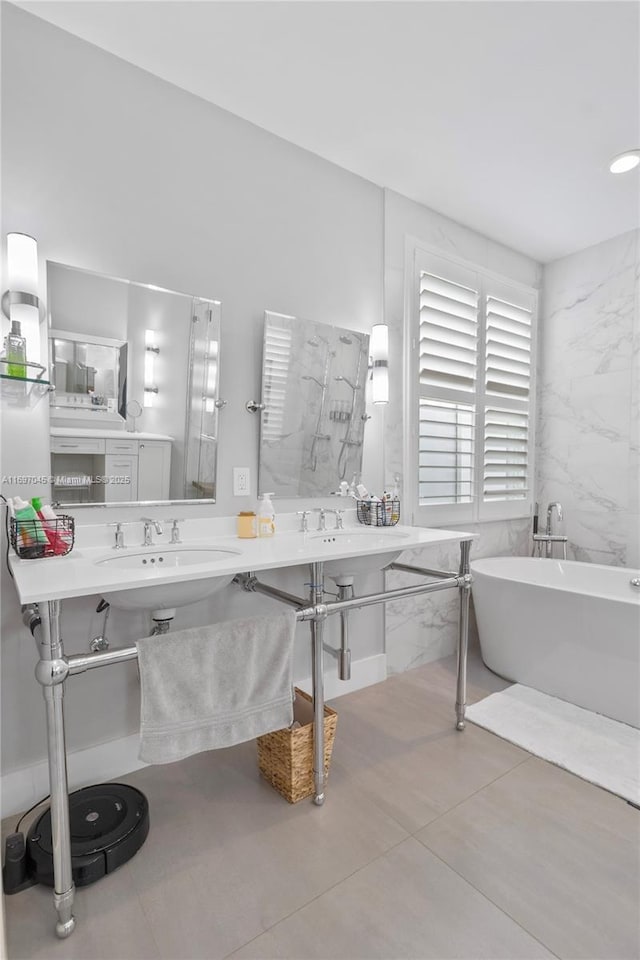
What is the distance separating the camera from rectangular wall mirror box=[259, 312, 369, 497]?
2129 mm

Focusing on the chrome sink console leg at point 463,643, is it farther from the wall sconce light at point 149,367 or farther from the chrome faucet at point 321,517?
the wall sconce light at point 149,367

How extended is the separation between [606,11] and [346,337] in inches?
55.7

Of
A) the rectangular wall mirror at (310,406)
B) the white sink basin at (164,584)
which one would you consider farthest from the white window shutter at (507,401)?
the white sink basin at (164,584)

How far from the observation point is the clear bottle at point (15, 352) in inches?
58.6

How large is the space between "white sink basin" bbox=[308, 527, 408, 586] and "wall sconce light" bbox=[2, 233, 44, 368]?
1197mm

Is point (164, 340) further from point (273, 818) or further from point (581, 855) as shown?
point (581, 855)

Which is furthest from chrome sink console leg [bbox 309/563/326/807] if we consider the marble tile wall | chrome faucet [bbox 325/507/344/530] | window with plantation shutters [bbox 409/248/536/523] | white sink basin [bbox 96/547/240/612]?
window with plantation shutters [bbox 409/248/536/523]

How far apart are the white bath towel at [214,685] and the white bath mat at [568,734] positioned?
1126 mm

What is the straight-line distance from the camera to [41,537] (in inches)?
57.2

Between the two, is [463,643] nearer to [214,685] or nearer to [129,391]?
[214,685]

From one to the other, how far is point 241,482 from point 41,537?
803mm


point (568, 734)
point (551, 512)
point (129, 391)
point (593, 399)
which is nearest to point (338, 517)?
point (129, 391)

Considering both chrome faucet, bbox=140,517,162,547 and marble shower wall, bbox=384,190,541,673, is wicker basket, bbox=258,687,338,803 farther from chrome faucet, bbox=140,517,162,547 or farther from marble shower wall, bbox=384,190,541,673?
marble shower wall, bbox=384,190,541,673

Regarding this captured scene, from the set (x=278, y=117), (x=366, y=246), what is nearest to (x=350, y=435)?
(x=366, y=246)
